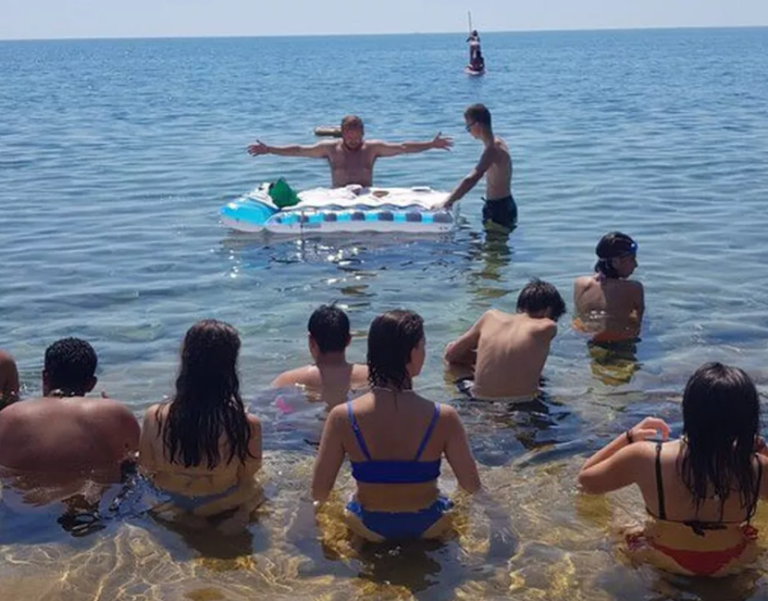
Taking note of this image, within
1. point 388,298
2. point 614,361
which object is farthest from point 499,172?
point 614,361

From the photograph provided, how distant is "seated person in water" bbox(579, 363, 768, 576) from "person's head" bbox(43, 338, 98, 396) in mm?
2549

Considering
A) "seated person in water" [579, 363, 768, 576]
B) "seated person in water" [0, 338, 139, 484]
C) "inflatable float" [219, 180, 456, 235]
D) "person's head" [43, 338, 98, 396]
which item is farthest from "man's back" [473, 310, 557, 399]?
"inflatable float" [219, 180, 456, 235]

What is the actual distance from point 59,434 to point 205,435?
870 millimetres

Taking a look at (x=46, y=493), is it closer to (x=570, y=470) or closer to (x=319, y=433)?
(x=319, y=433)

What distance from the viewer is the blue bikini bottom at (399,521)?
4.75m

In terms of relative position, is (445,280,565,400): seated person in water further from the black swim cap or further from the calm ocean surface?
the black swim cap

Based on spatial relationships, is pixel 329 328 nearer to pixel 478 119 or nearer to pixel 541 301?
pixel 541 301

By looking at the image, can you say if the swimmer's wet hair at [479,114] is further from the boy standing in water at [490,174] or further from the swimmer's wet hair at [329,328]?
the swimmer's wet hair at [329,328]

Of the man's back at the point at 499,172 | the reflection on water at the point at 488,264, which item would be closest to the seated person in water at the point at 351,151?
the man's back at the point at 499,172

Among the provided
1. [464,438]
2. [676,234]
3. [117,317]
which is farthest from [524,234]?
[464,438]

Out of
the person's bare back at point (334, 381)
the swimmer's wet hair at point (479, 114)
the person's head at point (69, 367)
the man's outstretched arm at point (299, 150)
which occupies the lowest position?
the person's bare back at point (334, 381)

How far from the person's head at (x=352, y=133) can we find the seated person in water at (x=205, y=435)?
775cm

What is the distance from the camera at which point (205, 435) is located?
4.94 m

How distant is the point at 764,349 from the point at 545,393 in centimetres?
212
